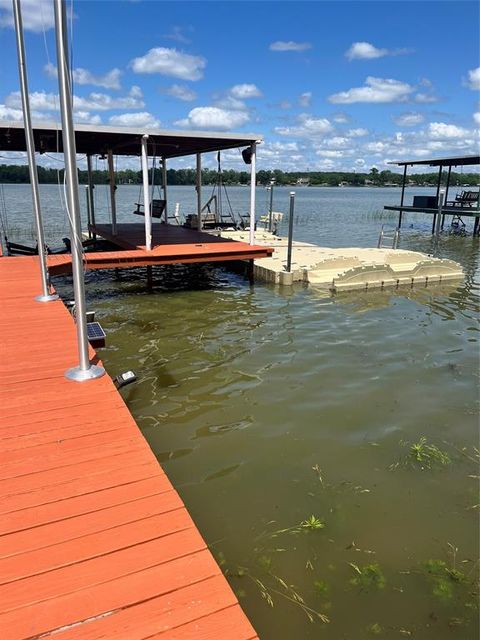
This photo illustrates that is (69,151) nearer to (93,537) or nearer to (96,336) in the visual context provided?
(93,537)

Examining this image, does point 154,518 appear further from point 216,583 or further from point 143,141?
point 143,141

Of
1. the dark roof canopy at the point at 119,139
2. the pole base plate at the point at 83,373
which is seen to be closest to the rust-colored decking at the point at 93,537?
the pole base plate at the point at 83,373

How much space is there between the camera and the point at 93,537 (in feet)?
7.97

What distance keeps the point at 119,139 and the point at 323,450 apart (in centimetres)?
1015

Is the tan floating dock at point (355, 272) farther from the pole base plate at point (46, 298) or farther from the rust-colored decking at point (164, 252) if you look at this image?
the pole base plate at point (46, 298)

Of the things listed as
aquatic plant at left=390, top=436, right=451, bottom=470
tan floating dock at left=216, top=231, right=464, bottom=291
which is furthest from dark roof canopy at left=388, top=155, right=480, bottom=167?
aquatic plant at left=390, top=436, right=451, bottom=470

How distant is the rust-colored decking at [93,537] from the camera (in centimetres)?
196

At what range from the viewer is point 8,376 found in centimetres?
448

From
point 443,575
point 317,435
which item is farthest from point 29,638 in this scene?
point 317,435

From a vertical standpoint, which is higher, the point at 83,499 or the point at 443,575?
the point at 83,499

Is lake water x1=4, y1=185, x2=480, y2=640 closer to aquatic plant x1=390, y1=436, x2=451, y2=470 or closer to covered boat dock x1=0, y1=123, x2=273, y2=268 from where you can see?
aquatic plant x1=390, y1=436, x2=451, y2=470

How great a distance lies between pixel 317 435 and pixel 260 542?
1.71 meters

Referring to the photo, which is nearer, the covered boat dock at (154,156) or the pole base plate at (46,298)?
the pole base plate at (46,298)

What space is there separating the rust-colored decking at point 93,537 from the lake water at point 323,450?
1.10 metres
